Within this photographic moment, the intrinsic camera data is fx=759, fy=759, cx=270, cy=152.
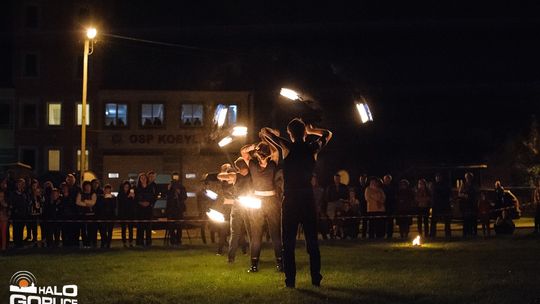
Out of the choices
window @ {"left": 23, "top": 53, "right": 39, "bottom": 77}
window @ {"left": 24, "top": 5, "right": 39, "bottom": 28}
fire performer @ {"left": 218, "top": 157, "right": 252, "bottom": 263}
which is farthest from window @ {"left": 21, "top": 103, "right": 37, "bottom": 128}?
fire performer @ {"left": 218, "top": 157, "right": 252, "bottom": 263}

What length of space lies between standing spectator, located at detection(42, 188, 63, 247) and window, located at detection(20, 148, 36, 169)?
32985 millimetres

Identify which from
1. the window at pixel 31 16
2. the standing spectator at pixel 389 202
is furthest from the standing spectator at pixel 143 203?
the window at pixel 31 16

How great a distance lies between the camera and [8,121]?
168 ft

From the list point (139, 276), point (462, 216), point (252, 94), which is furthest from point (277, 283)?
point (252, 94)

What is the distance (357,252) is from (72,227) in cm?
786

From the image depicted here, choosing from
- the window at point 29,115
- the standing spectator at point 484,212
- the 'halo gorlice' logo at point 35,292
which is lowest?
the 'halo gorlice' logo at point 35,292

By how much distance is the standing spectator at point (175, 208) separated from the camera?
2033cm

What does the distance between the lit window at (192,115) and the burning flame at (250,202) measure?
39383mm

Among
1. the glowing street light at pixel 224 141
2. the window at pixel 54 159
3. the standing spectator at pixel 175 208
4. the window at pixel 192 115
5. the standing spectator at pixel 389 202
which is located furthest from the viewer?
the window at pixel 192 115

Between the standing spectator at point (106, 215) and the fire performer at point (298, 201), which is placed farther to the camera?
the standing spectator at point (106, 215)

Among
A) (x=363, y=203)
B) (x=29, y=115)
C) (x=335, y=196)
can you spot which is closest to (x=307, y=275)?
(x=363, y=203)

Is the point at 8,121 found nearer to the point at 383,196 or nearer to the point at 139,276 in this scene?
the point at 383,196

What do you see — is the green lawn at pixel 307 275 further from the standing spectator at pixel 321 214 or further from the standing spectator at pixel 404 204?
the standing spectator at pixel 404 204

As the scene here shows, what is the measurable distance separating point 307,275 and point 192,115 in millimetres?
41325
